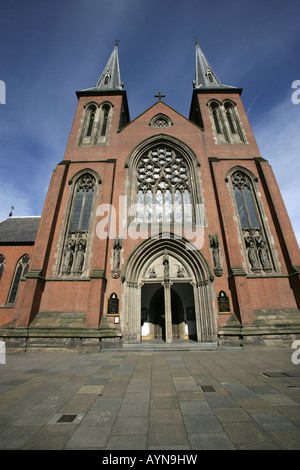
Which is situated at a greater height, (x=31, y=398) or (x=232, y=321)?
(x=232, y=321)

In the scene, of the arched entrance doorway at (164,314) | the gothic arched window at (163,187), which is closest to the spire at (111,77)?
the gothic arched window at (163,187)

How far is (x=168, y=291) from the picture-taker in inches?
470

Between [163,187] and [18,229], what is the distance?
1572cm

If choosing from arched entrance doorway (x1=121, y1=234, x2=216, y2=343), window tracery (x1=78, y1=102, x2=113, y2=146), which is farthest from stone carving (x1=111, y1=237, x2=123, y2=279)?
window tracery (x1=78, y1=102, x2=113, y2=146)

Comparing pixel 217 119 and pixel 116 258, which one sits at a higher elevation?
pixel 217 119

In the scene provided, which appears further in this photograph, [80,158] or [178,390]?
[80,158]

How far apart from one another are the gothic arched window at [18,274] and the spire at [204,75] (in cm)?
2444

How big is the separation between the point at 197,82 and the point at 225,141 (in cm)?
1216

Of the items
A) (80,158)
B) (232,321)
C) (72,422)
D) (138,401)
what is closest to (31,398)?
(72,422)

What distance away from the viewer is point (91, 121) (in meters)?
17.6

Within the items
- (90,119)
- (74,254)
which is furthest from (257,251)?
(90,119)

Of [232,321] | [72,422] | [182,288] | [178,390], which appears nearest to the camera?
[72,422]

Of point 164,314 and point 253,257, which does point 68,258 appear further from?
point 253,257

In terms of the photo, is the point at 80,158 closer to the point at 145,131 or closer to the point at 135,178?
the point at 135,178
